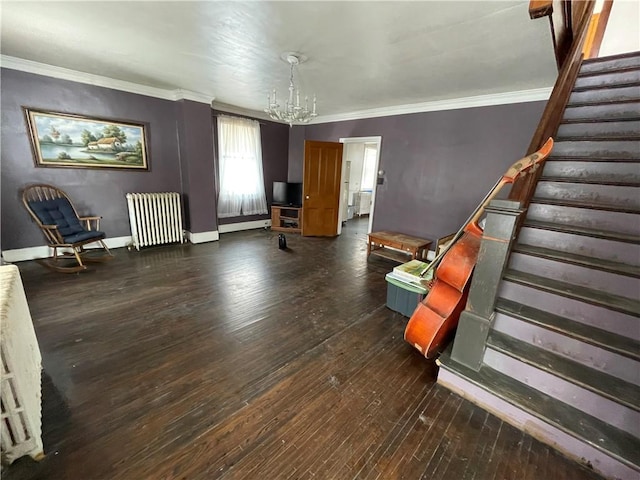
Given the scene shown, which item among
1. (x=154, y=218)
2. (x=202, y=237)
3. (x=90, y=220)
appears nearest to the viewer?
(x=90, y=220)

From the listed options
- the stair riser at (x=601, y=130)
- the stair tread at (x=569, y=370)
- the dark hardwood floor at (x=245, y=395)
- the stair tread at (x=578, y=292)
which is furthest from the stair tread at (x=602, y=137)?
the dark hardwood floor at (x=245, y=395)

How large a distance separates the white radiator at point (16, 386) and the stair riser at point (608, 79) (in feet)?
15.8

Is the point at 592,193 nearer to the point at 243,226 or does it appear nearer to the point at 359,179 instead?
the point at 243,226

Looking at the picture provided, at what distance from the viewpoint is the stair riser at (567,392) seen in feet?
4.45

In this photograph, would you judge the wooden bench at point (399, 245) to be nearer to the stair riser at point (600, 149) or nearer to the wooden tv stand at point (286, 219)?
the stair riser at point (600, 149)

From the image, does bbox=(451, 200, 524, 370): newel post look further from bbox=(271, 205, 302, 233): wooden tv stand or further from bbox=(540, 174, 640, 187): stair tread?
bbox=(271, 205, 302, 233): wooden tv stand

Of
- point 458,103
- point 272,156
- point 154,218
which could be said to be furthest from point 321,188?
point 154,218

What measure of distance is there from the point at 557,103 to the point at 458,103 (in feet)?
5.59

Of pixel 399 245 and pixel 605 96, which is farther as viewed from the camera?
pixel 399 245

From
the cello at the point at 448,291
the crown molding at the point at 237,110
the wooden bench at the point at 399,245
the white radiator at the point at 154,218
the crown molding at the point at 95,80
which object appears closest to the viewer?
the cello at the point at 448,291

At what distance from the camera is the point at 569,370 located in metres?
1.53

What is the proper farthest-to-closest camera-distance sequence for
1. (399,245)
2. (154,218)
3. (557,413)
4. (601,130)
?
(154,218) < (399,245) < (601,130) < (557,413)

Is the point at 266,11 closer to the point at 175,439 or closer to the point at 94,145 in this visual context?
the point at 175,439

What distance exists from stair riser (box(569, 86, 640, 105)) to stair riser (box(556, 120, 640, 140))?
317 mm
